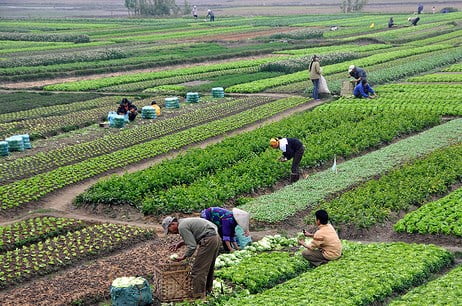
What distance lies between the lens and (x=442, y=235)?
18.2 m

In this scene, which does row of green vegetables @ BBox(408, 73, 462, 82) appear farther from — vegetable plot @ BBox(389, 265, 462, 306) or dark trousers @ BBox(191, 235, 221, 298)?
dark trousers @ BBox(191, 235, 221, 298)

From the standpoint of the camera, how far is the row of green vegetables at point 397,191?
19.4m

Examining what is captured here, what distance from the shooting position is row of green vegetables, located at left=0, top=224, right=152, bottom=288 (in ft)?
55.4

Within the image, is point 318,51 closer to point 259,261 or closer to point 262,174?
point 262,174

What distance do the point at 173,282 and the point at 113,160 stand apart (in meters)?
13.0

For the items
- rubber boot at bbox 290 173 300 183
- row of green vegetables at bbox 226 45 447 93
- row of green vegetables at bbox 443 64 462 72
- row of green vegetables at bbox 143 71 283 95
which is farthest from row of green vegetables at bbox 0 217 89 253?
row of green vegetables at bbox 443 64 462 72

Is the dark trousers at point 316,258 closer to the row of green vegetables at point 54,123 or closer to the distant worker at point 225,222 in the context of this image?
the distant worker at point 225,222

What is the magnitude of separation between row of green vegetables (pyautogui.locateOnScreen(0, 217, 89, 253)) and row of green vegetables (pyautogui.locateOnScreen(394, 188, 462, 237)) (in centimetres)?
830

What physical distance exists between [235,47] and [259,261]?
5235 cm

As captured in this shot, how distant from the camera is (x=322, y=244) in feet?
52.5

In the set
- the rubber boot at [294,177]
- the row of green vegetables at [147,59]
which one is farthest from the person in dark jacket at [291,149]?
the row of green vegetables at [147,59]

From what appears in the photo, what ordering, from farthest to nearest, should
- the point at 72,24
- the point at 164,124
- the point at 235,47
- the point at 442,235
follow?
the point at 72,24, the point at 235,47, the point at 164,124, the point at 442,235

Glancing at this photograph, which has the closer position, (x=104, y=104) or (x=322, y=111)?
(x=322, y=111)

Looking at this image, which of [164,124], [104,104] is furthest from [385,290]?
[104,104]
